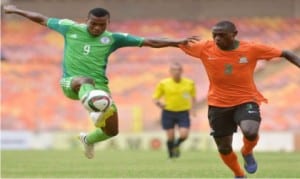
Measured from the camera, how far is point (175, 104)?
24.0m

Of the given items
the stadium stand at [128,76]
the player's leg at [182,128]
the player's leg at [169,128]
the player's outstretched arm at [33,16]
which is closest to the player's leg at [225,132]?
the player's outstretched arm at [33,16]

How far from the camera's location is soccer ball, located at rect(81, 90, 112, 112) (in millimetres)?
11969

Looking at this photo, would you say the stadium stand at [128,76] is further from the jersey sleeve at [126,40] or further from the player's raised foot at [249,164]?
the jersey sleeve at [126,40]

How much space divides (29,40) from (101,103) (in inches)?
1240

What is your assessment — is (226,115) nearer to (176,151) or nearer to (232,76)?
(232,76)

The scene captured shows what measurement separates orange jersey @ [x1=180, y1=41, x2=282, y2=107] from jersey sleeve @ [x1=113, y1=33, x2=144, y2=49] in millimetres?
751

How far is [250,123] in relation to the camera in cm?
1275

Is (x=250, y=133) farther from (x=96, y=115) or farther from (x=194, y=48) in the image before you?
(x=96, y=115)

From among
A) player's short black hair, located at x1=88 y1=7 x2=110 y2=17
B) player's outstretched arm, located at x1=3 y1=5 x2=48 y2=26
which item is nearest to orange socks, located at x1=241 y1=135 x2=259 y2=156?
player's short black hair, located at x1=88 y1=7 x2=110 y2=17

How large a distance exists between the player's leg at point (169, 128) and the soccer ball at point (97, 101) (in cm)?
1129

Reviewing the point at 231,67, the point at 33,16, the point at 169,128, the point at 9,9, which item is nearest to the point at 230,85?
the point at 231,67

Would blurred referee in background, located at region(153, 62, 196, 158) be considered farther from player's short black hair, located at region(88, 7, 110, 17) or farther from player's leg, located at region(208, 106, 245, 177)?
player's short black hair, located at region(88, 7, 110, 17)

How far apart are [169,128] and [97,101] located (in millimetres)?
11820

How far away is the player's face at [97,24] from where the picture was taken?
13.1 m
